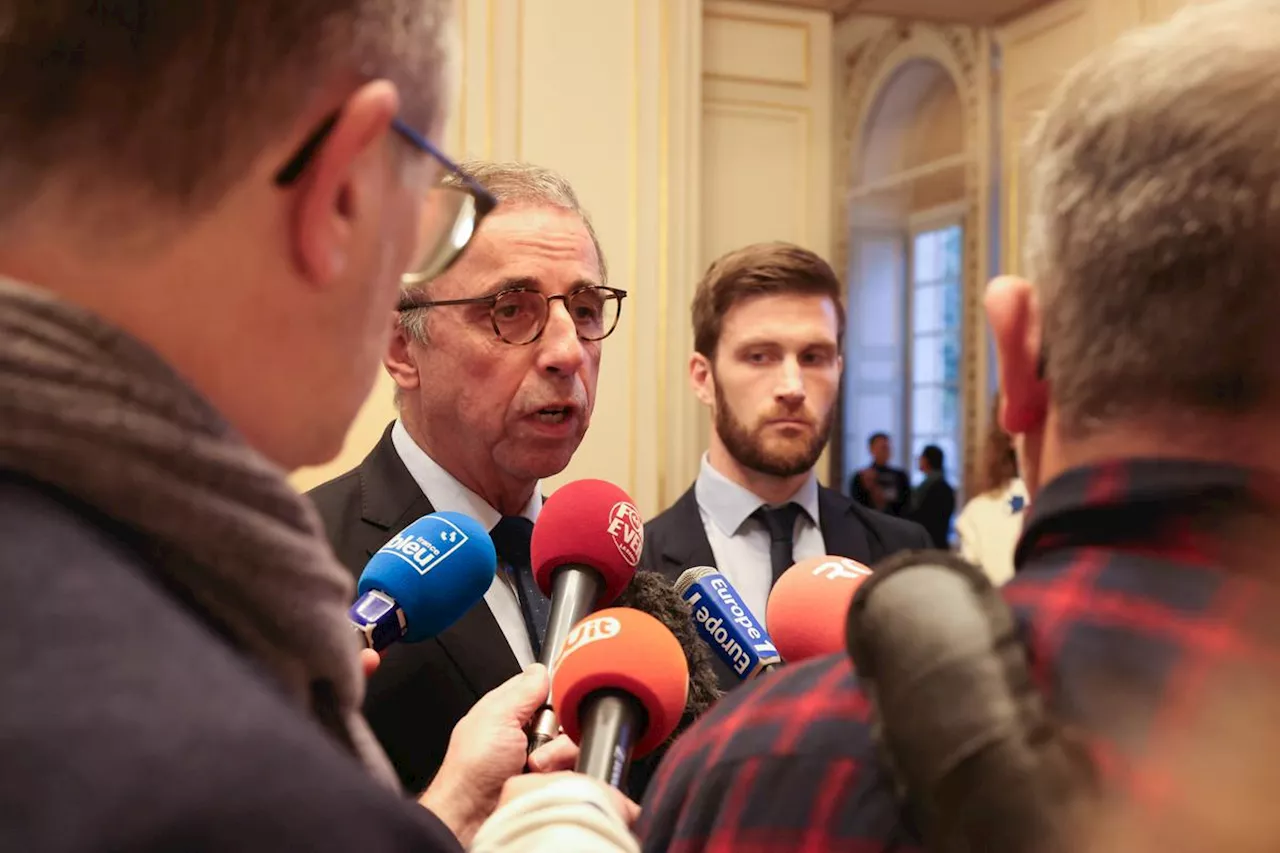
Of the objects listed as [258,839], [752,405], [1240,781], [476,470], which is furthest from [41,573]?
[752,405]

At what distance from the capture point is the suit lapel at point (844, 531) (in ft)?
8.87

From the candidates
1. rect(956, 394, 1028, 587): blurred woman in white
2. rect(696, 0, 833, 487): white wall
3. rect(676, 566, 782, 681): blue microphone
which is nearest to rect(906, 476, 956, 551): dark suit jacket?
rect(696, 0, 833, 487): white wall

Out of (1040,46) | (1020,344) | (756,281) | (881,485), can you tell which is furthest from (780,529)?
(881,485)

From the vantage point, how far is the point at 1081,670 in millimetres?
641

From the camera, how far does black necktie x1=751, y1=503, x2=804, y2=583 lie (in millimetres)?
2676

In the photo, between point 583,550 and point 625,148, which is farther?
point 625,148

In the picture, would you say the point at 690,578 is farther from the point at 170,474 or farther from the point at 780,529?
the point at 780,529

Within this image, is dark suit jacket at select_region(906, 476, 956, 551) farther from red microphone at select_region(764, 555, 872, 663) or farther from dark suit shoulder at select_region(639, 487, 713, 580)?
red microphone at select_region(764, 555, 872, 663)

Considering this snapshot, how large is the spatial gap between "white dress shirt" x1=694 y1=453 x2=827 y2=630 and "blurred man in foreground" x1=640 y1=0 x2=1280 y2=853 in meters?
1.88

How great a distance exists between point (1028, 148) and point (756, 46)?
4.93 m

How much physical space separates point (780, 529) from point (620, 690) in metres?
1.72

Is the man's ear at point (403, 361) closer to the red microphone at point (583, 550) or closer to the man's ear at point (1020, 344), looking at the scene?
the red microphone at point (583, 550)

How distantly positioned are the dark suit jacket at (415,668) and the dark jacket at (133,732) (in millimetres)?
1012

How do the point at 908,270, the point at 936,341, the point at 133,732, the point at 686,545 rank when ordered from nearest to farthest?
the point at 133,732, the point at 686,545, the point at 936,341, the point at 908,270
